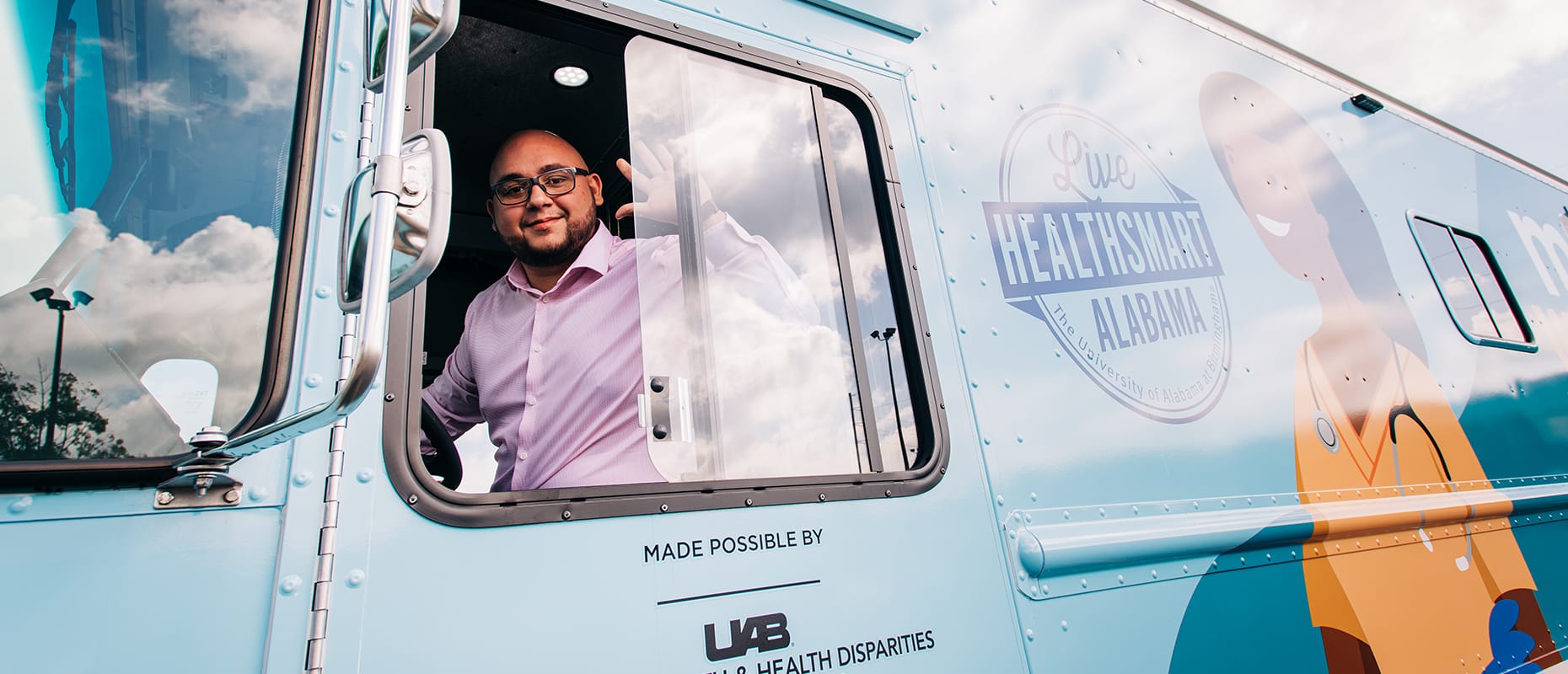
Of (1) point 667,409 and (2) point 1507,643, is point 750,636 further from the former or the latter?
(2) point 1507,643

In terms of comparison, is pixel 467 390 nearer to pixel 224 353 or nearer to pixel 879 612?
pixel 224 353

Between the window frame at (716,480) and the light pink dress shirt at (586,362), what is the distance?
0.17 meters

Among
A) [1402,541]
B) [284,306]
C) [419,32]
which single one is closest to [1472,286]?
[1402,541]

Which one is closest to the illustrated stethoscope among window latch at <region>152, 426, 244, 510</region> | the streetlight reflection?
window latch at <region>152, 426, 244, 510</region>

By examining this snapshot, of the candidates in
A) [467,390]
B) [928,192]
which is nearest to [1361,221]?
[928,192]

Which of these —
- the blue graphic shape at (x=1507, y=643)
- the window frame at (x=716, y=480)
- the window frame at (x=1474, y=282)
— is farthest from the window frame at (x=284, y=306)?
the window frame at (x=1474, y=282)

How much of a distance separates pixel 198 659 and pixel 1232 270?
2479mm

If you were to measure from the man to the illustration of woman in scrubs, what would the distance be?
1.62 m

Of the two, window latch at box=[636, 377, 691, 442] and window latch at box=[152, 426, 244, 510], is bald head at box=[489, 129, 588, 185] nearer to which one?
window latch at box=[636, 377, 691, 442]

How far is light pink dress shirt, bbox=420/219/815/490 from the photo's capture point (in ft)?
4.49

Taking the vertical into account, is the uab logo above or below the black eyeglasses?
below

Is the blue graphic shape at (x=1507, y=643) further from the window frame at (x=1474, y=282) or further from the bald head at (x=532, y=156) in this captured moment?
the bald head at (x=532, y=156)

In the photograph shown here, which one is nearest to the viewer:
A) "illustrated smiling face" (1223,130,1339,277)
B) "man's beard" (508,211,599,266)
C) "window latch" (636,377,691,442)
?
"window latch" (636,377,691,442)

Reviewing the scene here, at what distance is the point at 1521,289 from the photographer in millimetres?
3516
